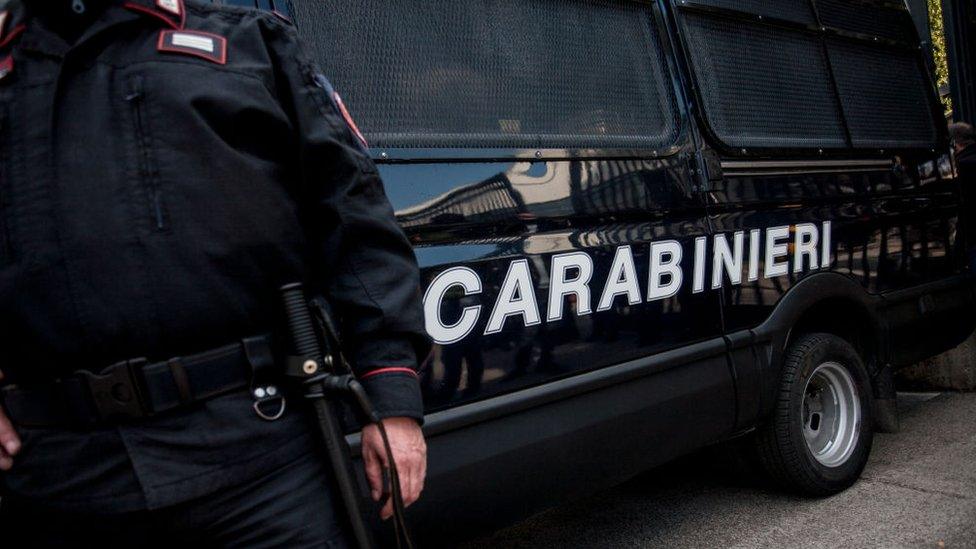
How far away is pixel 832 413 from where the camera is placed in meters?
3.53

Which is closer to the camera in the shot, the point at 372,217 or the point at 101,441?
the point at 101,441

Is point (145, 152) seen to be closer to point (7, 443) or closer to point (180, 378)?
point (180, 378)

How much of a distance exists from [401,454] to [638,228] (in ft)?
4.87

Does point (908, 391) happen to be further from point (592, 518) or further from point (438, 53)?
point (438, 53)

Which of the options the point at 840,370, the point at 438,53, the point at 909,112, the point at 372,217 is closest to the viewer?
the point at 372,217

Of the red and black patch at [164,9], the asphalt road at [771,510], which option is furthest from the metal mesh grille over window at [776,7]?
the red and black patch at [164,9]

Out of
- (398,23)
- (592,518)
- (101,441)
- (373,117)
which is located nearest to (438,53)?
(398,23)

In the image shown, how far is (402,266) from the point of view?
4.62ft

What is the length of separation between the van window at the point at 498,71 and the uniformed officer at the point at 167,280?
0.72 m

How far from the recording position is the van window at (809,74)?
314 cm

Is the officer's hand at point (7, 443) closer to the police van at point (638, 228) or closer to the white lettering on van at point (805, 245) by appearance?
the police van at point (638, 228)

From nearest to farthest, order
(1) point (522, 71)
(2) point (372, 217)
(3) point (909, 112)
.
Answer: (2) point (372, 217), (1) point (522, 71), (3) point (909, 112)

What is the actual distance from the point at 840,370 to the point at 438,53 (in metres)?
2.19

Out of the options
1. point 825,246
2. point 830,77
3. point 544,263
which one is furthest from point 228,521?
point 830,77
